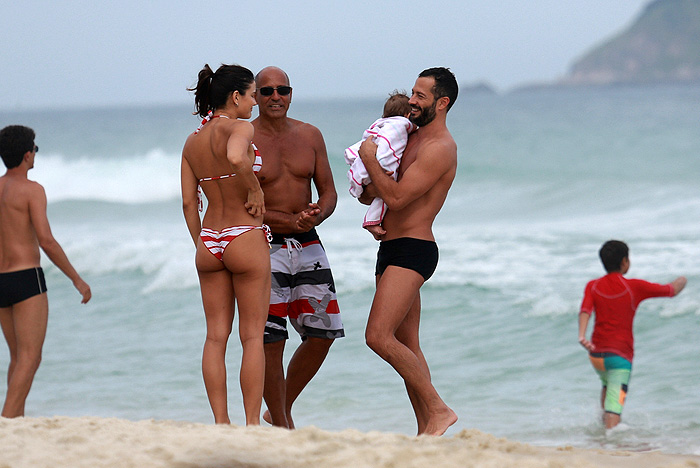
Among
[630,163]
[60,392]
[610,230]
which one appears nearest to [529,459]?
[60,392]

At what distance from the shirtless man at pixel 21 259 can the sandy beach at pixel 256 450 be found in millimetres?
1133

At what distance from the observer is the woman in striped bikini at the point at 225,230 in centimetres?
424

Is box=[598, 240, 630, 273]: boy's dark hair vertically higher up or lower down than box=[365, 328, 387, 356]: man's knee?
higher up

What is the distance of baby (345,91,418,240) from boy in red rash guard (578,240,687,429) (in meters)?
2.09

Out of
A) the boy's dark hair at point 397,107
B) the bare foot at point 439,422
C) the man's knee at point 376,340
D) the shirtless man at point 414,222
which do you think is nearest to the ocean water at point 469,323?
the bare foot at point 439,422

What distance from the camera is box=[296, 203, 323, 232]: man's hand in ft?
15.6

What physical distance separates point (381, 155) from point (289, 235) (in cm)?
88

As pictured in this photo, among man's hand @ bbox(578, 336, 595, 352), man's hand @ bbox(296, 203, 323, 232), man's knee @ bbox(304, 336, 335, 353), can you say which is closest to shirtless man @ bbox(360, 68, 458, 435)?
man's hand @ bbox(296, 203, 323, 232)

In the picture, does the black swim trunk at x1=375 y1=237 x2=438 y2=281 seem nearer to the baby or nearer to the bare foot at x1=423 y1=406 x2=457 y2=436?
the baby

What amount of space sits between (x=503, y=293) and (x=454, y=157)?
5955 millimetres

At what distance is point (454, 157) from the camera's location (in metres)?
4.45

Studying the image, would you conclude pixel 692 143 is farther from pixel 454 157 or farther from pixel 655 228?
pixel 454 157

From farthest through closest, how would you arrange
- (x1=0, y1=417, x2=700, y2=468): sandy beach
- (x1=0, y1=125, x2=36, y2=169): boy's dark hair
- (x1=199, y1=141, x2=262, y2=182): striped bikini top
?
1. (x1=0, y1=125, x2=36, y2=169): boy's dark hair
2. (x1=199, y1=141, x2=262, y2=182): striped bikini top
3. (x1=0, y1=417, x2=700, y2=468): sandy beach

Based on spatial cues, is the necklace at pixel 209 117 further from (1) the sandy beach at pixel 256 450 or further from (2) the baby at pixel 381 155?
(1) the sandy beach at pixel 256 450
